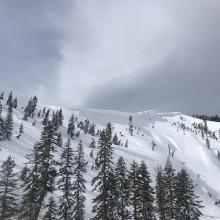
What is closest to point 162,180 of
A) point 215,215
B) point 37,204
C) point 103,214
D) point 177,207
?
point 177,207

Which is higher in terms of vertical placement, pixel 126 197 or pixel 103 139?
pixel 103 139

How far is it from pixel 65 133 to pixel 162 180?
14874cm

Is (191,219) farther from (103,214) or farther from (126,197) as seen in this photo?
(103,214)

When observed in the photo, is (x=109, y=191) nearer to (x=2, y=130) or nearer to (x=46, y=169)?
(x=46, y=169)

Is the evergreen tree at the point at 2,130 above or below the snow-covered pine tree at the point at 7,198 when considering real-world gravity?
above

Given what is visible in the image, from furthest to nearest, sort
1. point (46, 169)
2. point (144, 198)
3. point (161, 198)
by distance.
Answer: point (161, 198)
point (144, 198)
point (46, 169)

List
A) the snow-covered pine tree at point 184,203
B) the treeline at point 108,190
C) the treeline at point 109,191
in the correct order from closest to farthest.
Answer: the treeline at point 108,190, the treeline at point 109,191, the snow-covered pine tree at point 184,203

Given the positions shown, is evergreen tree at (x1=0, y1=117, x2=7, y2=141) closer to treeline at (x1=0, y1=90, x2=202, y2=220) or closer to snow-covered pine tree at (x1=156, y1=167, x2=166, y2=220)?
treeline at (x1=0, y1=90, x2=202, y2=220)

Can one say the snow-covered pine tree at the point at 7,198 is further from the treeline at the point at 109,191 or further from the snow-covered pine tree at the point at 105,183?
the snow-covered pine tree at the point at 105,183

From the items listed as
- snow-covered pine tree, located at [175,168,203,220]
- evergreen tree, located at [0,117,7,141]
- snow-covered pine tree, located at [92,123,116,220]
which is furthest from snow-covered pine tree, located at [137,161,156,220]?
evergreen tree, located at [0,117,7,141]

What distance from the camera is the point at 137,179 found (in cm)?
4266

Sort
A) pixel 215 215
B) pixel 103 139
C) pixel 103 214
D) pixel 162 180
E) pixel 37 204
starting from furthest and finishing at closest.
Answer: pixel 215 215
pixel 162 180
pixel 103 139
pixel 103 214
pixel 37 204

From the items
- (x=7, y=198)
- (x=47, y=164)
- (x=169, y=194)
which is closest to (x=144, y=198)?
(x=169, y=194)

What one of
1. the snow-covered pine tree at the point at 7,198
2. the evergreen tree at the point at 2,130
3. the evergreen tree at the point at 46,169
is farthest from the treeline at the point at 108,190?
the evergreen tree at the point at 2,130
